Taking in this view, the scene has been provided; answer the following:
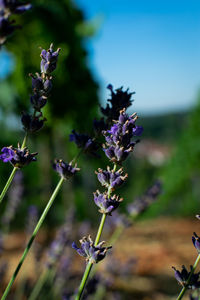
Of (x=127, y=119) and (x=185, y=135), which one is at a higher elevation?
(x=185, y=135)

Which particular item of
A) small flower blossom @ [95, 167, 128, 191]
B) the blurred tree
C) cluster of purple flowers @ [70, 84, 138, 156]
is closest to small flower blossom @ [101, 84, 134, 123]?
cluster of purple flowers @ [70, 84, 138, 156]

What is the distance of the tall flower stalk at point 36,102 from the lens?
3.38 feet

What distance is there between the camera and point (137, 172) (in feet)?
154

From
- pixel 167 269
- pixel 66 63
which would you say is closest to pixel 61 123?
pixel 66 63

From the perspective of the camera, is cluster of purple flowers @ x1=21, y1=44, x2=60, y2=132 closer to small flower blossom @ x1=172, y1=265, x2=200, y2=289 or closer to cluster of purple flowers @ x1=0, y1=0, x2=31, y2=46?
cluster of purple flowers @ x1=0, y1=0, x2=31, y2=46

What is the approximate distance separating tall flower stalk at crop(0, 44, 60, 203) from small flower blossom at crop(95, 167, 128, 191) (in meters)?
0.24

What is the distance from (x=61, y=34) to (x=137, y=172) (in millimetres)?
40656

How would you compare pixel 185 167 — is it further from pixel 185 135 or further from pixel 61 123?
pixel 61 123

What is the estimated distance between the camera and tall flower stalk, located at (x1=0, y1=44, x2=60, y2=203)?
1030mm

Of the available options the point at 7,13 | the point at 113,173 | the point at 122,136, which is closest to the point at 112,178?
the point at 113,173

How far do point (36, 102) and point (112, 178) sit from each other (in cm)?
34

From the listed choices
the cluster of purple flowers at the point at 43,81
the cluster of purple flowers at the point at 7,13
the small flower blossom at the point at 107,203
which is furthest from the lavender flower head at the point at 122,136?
the cluster of purple flowers at the point at 7,13

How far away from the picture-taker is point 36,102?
3.47ft

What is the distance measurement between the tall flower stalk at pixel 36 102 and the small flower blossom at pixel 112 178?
24cm
